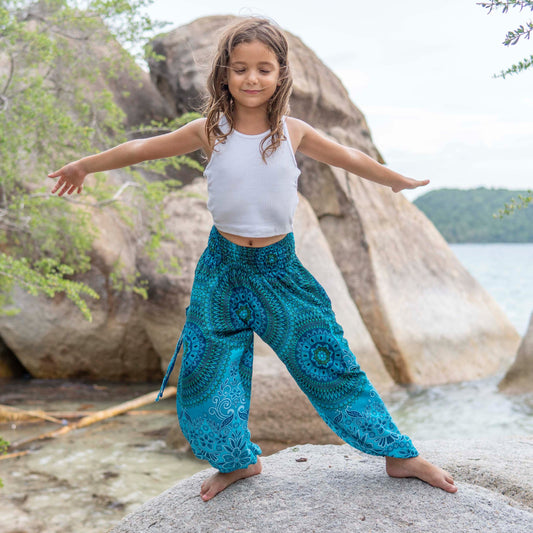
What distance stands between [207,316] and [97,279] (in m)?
5.70

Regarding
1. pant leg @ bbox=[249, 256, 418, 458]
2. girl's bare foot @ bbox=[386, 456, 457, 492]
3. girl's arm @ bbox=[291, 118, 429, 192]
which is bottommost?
girl's bare foot @ bbox=[386, 456, 457, 492]

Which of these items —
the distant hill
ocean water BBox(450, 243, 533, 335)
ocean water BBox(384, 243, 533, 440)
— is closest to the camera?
ocean water BBox(384, 243, 533, 440)

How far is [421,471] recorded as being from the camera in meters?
2.63

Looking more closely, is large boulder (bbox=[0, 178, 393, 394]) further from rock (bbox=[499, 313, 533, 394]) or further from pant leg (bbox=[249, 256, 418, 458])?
pant leg (bbox=[249, 256, 418, 458])

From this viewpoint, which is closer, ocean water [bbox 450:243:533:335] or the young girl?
the young girl

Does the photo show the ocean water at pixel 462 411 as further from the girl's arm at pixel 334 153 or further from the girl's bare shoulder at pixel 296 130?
the girl's bare shoulder at pixel 296 130

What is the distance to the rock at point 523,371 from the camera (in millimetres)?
7699

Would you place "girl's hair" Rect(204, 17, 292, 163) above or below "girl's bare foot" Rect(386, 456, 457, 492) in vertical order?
above

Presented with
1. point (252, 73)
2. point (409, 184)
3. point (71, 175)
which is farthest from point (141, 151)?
point (409, 184)

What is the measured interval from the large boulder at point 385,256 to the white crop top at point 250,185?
5.63 m

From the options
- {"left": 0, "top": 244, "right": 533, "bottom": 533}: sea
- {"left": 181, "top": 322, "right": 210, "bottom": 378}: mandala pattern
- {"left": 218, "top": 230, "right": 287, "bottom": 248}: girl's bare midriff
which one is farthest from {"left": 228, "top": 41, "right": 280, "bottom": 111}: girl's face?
{"left": 0, "top": 244, "right": 533, "bottom": 533}: sea

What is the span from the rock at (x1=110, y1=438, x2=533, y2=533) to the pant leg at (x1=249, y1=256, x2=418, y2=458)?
20cm

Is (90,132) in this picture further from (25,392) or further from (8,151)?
(25,392)

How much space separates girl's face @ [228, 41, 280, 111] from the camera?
244 cm
